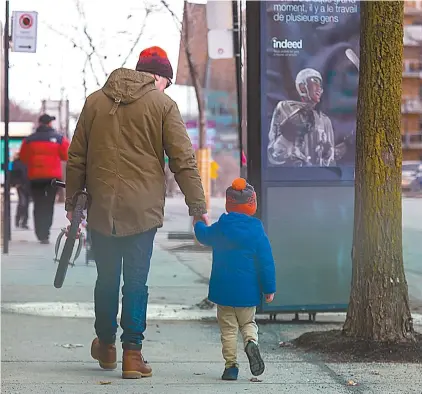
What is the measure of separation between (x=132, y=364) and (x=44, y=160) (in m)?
8.70

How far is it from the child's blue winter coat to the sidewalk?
482 millimetres

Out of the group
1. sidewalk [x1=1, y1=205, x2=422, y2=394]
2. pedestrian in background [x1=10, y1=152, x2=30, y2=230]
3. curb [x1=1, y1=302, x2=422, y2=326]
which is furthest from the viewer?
pedestrian in background [x1=10, y1=152, x2=30, y2=230]

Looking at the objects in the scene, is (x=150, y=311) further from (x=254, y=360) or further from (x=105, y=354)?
(x=254, y=360)

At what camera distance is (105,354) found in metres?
5.36

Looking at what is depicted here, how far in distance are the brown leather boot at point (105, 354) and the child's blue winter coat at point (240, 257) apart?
2.31ft

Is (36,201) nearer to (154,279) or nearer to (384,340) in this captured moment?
(154,279)

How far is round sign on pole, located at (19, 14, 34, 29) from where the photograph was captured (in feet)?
39.4

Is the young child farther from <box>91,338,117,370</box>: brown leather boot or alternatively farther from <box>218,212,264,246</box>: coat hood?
<box>91,338,117,370</box>: brown leather boot

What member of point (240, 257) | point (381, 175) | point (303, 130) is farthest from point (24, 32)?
point (240, 257)

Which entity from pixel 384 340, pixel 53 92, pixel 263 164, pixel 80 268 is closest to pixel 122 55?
pixel 53 92

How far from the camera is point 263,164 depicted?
687cm

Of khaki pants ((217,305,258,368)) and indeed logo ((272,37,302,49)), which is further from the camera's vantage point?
indeed logo ((272,37,302,49))

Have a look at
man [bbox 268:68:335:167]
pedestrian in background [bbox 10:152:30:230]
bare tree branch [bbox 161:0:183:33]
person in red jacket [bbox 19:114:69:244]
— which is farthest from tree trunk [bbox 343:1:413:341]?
pedestrian in background [bbox 10:152:30:230]

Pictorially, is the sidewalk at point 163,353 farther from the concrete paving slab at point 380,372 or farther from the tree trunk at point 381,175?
the tree trunk at point 381,175
